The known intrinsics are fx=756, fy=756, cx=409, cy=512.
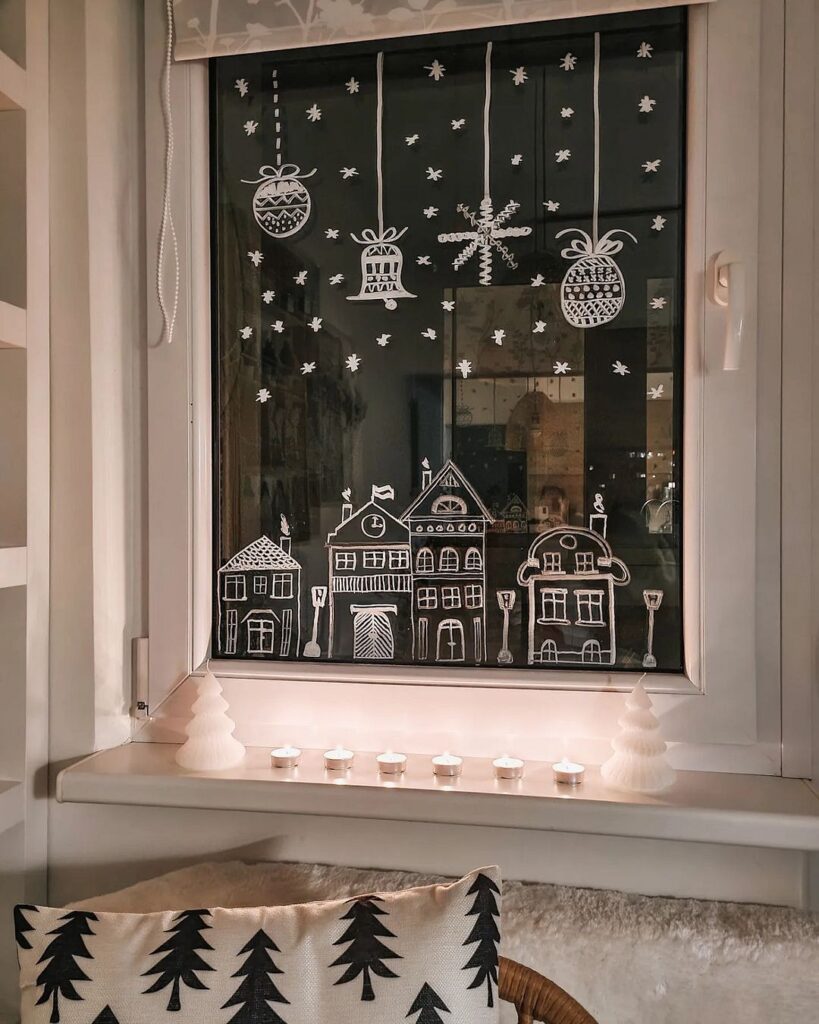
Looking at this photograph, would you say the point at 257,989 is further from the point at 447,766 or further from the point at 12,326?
the point at 12,326

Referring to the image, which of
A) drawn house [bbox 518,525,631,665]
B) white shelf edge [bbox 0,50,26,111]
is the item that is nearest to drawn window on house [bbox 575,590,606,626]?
drawn house [bbox 518,525,631,665]

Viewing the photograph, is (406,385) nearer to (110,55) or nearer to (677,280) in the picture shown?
(677,280)

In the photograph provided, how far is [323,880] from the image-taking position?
40.4 inches

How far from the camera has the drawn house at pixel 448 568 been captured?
3.59 feet

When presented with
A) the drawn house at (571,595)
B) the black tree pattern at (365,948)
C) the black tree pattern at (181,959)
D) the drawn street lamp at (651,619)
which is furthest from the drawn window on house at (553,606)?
the black tree pattern at (181,959)

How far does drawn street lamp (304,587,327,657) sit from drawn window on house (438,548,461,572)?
188mm

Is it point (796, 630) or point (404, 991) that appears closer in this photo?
point (404, 991)

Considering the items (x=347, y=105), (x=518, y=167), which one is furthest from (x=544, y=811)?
(x=347, y=105)

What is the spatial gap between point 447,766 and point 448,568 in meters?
0.27

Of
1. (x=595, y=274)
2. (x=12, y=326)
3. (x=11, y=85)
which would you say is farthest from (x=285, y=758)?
(x=11, y=85)

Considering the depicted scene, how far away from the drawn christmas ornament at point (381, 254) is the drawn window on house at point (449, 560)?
367 millimetres

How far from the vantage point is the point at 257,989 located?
2.57ft

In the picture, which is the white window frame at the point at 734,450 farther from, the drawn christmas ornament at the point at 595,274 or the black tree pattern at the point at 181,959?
the black tree pattern at the point at 181,959

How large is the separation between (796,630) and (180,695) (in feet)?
2.92
